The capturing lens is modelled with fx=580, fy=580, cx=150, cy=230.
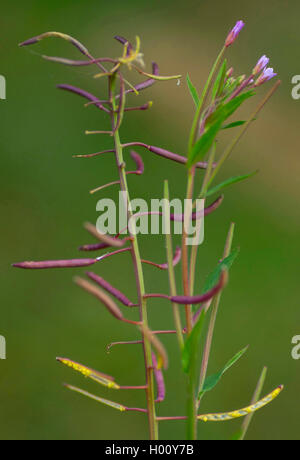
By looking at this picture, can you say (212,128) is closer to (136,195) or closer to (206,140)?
(206,140)

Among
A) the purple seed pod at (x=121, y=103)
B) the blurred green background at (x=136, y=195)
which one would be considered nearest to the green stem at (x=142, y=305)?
the purple seed pod at (x=121, y=103)

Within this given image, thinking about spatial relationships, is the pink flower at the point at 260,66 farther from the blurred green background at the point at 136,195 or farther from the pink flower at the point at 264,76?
the blurred green background at the point at 136,195

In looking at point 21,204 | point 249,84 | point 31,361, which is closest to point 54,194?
point 21,204

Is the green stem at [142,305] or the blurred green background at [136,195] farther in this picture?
the blurred green background at [136,195]

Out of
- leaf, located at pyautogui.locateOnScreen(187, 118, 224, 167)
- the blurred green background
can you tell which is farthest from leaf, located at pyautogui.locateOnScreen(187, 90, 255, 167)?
the blurred green background

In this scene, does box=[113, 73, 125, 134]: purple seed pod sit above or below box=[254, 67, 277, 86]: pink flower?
below

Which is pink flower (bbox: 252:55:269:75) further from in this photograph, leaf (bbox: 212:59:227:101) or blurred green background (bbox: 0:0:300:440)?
blurred green background (bbox: 0:0:300:440)
